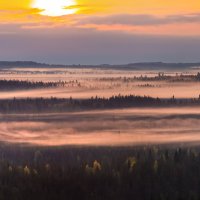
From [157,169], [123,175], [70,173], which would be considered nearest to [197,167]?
[157,169]

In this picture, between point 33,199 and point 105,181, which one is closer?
point 33,199

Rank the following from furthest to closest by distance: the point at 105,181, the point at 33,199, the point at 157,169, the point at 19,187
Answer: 1. the point at 157,169
2. the point at 105,181
3. the point at 19,187
4. the point at 33,199

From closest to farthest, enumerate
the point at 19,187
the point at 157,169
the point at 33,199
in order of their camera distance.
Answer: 1. the point at 33,199
2. the point at 19,187
3. the point at 157,169

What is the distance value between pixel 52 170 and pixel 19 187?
34.8m

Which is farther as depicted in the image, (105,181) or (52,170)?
(52,170)

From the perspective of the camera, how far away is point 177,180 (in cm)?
17288

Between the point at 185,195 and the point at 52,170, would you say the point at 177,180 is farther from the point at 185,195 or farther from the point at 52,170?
the point at 52,170

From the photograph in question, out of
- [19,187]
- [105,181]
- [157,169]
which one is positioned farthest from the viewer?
[157,169]

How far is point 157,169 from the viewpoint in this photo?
190 m

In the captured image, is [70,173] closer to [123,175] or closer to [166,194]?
[123,175]

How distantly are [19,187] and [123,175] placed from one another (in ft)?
99.1

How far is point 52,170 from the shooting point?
198750 mm

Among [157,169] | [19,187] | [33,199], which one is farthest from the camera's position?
[157,169]

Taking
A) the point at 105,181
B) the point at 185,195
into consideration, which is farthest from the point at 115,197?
the point at 185,195
